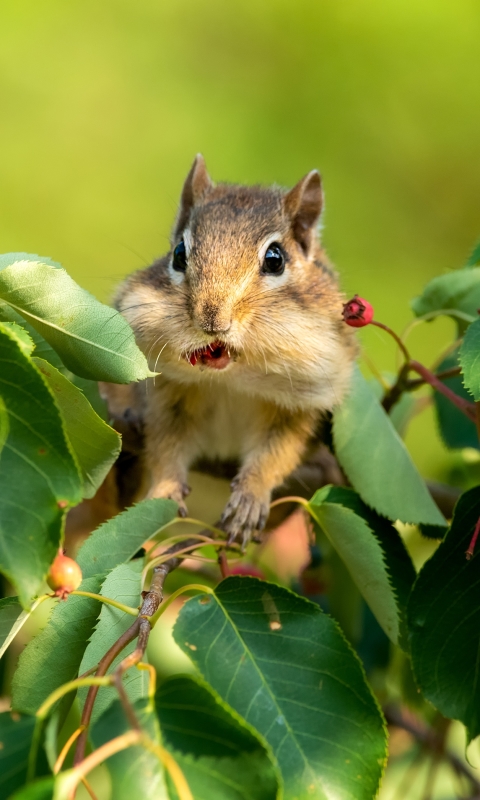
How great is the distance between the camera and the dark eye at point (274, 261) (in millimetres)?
1578

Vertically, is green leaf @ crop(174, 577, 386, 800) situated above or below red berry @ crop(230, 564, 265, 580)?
above

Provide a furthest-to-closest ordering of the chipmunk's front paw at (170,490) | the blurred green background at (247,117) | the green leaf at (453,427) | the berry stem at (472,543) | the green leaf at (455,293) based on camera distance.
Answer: the blurred green background at (247,117) → the green leaf at (453,427) → the chipmunk's front paw at (170,490) → the green leaf at (455,293) → the berry stem at (472,543)

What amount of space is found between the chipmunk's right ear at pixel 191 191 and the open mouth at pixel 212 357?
457 millimetres

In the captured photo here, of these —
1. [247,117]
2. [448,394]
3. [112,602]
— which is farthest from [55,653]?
[247,117]

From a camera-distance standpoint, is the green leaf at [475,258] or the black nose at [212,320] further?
the green leaf at [475,258]

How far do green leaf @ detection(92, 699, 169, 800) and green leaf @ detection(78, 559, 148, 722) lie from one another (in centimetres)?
19

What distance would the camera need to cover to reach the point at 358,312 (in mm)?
1332

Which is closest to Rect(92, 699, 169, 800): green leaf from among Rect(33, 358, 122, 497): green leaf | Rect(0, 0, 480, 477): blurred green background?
Rect(33, 358, 122, 497): green leaf

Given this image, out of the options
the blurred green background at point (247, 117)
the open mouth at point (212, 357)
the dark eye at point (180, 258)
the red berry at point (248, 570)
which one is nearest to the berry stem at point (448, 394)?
the open mouth at point (212, 357)

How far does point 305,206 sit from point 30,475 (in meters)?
1.09

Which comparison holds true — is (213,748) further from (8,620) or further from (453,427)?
(453,427)

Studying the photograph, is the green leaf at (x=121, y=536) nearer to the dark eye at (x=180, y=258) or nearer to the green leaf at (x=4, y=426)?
the green leaf at (x=4, y=426)

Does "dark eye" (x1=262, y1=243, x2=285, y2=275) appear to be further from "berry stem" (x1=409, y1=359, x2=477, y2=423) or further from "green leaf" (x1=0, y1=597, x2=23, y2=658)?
"green leaf" (x1=0, y1=597, x2=23, y2=658)

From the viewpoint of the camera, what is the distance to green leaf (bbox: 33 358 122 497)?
103 centimetres
